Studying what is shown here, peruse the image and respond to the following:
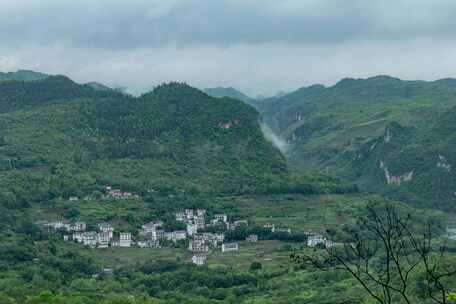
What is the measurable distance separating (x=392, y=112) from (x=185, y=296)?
15020 centimetres

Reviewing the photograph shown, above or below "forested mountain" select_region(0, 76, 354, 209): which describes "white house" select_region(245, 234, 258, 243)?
below

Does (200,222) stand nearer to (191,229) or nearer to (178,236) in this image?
(191,229)

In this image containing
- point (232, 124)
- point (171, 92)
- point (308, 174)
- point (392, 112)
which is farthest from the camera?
point (392, 112)

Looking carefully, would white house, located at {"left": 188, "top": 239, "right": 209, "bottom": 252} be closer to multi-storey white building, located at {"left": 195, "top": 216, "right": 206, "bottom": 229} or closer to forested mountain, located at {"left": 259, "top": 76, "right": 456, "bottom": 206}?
multi-storey white building, located at {"left": 195, "top": 216, "right": 206, "bottom": 229}

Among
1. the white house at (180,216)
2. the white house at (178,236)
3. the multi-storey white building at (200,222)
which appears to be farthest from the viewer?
the white house at (180,216)

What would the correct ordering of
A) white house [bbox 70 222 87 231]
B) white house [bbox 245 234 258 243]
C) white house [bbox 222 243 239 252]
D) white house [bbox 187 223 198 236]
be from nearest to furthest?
A: 1. white house [bbox 222 243 239 252]
2. white house [bbox 70 222 87 231]
3. white house [bbox 245 234 258 243]
4. white house [bbox 187 223 198 236]

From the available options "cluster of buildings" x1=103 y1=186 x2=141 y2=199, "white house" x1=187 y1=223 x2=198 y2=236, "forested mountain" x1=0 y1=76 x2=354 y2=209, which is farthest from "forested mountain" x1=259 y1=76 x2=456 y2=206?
"white house" x1=187 y1=223 x2=198 y2=236

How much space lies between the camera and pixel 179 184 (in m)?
109

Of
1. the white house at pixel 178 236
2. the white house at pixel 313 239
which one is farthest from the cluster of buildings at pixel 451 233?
the white house at pixel 178 236

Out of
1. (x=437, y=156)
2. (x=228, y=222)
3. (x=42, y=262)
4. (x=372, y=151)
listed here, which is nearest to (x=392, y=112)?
(x=372, y=151)

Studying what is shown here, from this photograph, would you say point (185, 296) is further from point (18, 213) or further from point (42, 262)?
point (18, 213)

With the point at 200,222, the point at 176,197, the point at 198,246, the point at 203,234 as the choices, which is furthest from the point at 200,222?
the point at 198,246

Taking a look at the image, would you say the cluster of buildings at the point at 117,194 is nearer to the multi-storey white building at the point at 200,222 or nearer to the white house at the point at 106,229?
the multi-storey white building at the point at 200,222

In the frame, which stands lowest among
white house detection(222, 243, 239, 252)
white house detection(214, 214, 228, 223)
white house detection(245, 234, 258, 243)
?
white house detection(222, 243, 239, 252)
